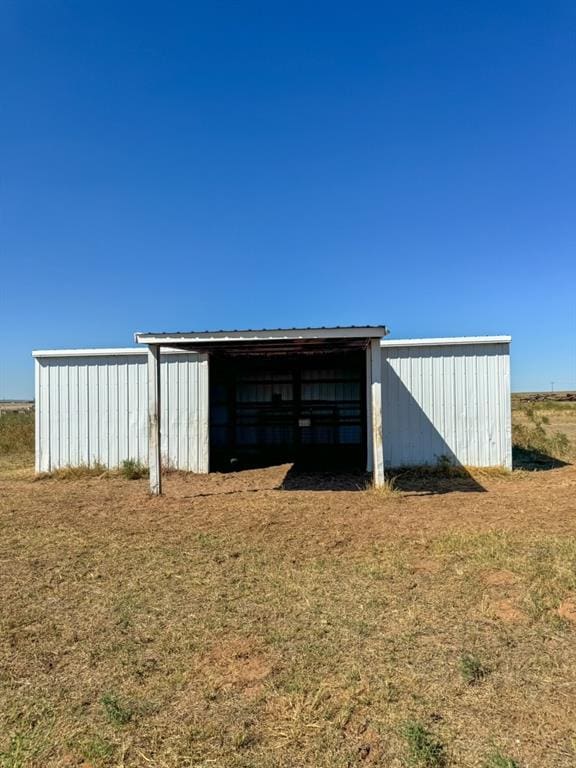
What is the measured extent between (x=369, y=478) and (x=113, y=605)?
6688 mm

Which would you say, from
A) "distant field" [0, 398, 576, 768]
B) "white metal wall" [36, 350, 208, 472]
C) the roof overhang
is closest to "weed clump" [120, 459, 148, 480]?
"white metal wall" [36, 350, 208, 472]

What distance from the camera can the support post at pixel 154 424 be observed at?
27.5ft

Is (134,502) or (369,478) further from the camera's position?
(369,478)

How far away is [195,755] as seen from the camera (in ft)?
7.54

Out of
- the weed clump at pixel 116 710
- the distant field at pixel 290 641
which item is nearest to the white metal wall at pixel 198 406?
the distant field at pixel 290 641

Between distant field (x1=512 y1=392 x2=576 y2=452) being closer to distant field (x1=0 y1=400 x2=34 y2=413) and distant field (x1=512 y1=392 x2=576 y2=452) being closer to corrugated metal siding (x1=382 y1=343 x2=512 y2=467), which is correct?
corrugated metal siding (x1=382 y1=343 x2=512 y2=467)

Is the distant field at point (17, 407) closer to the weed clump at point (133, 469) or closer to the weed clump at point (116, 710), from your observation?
the weed clump at point (133, 469)

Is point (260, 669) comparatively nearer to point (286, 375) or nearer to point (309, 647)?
point (309, 647)

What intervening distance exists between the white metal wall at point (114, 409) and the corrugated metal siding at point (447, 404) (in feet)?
12.9

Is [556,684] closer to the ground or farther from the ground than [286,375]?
closer to the ground

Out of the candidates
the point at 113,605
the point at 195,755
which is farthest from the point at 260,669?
the point at 113,605

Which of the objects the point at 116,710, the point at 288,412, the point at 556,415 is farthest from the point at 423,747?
the point at 556,415

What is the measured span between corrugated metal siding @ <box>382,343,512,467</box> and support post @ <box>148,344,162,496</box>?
4749mm

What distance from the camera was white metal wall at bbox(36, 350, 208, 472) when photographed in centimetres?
1122
